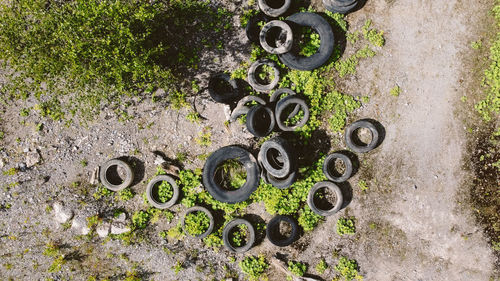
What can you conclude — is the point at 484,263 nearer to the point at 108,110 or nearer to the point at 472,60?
the point at 472,60

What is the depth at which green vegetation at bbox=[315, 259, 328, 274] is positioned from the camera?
8.55m

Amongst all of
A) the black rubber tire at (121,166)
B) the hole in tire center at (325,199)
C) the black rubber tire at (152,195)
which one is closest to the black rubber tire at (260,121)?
the hole in tire center at (325,199)

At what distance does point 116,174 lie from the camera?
8680 mm

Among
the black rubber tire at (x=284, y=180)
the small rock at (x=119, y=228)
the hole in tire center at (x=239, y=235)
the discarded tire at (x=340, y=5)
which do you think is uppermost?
the discarded tire at (x=340, y=5)

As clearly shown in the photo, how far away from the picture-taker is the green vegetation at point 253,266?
8.57 m

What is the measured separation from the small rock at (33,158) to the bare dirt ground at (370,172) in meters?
0.12

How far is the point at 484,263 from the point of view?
855cm

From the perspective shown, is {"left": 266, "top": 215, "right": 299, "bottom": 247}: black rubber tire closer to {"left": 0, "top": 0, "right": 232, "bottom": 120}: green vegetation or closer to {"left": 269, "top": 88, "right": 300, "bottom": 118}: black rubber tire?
{"left": 269, "top": 88, "right": 300, "bottom": 118}: black rubber tire

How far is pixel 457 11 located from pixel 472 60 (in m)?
1.27

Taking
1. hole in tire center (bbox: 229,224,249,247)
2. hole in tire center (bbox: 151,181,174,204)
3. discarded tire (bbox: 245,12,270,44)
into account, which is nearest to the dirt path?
discarded tire (bbox: 245,12,270,44)

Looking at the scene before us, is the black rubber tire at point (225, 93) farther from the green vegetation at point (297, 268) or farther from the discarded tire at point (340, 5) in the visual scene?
the green vegetation at point (297, 268)

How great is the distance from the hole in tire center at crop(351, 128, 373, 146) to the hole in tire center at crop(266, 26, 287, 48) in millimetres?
2915

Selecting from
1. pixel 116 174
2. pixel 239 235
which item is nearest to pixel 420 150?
pixel 239 235

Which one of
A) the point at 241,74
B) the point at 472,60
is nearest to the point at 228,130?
the point at 241,74
